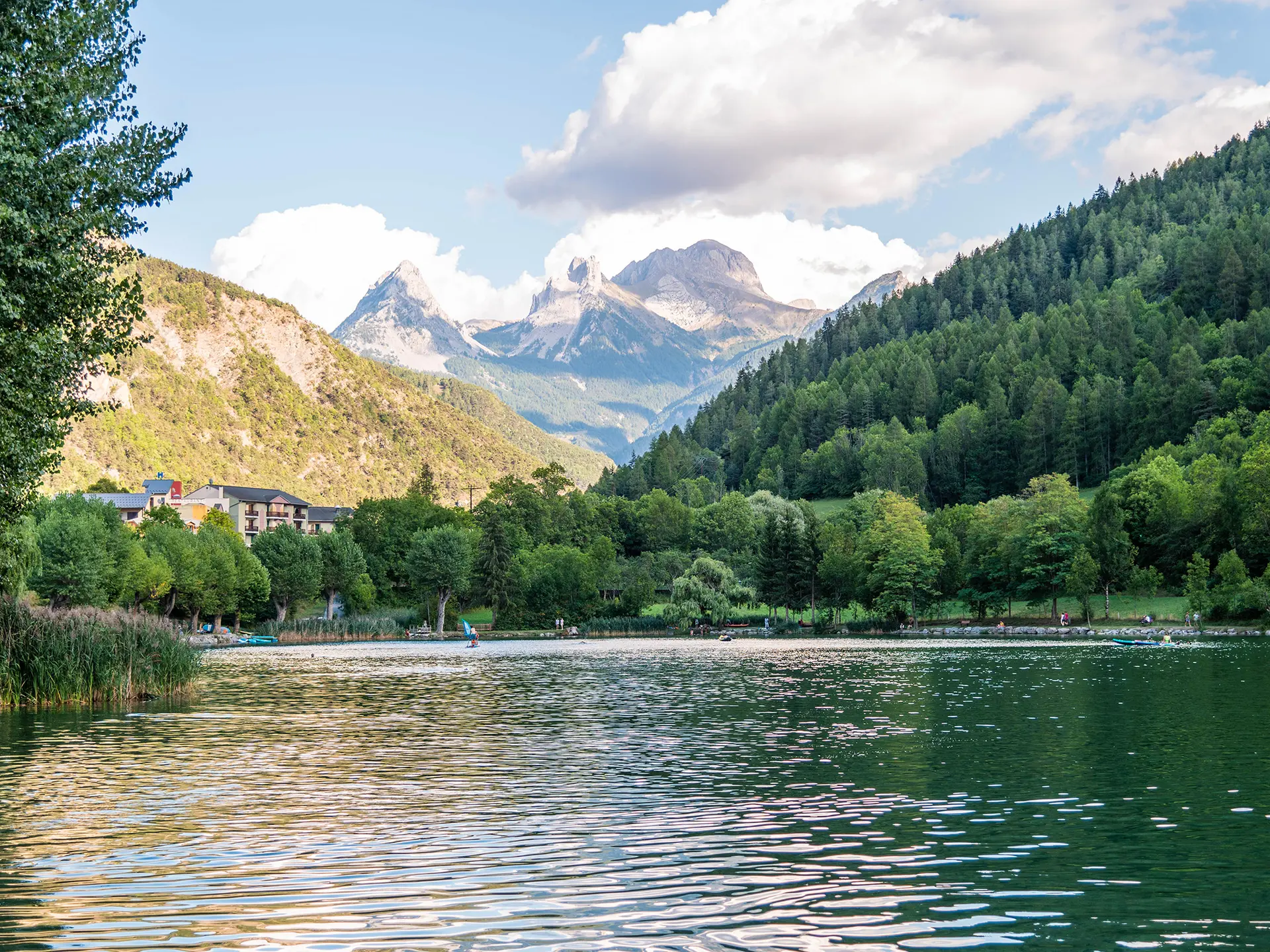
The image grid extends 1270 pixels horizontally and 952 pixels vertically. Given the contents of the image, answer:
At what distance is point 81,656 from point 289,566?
106332 millimetres

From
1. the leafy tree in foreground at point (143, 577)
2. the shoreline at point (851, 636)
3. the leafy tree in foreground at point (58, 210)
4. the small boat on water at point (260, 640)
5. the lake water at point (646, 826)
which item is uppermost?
the leafy tree in foreground at point (58, 210)

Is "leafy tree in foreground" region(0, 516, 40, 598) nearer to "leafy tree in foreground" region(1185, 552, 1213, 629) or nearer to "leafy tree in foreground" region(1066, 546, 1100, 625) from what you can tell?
"leafy tree in foreground" region(1185, 552, 1213, 629)

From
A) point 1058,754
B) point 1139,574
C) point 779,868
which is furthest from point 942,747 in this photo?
point 1139,574

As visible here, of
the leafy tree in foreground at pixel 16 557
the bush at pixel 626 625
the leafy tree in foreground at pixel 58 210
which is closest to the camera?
the leafy tree in foreground at pixel 58 210

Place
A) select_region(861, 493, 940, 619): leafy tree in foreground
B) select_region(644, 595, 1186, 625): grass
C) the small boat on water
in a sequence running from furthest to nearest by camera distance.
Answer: select_region(861, 493, 940, 619): leafy tree in foreground, the small boat on water, select_region(644, 595, 1186, 625): grass

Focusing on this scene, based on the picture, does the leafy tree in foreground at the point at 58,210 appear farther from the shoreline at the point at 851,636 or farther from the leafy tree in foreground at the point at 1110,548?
the leafy tree in foreground at the point at 1110,548

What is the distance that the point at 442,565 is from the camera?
6024 inches

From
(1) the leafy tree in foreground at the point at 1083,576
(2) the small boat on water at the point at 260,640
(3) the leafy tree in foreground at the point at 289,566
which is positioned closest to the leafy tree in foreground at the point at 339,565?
(3) the leafy tree in foreground at the point at 289,566

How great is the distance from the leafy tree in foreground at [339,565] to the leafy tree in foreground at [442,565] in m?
7.87

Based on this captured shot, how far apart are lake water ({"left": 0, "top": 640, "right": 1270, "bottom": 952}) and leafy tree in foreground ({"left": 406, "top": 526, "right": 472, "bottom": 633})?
108m

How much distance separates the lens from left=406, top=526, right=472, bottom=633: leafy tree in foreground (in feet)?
502

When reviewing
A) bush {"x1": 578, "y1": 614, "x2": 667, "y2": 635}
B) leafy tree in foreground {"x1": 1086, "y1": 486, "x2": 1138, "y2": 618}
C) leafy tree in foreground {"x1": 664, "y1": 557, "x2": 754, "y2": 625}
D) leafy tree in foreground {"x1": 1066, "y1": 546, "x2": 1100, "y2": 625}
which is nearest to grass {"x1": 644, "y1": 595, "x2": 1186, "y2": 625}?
leafy tree in foreground {"x1": 1086, "y1": 486, "x2": 1138, "y2": 618}

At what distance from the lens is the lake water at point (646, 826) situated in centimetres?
1370

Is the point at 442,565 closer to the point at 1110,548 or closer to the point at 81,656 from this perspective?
the point at 1110,548
